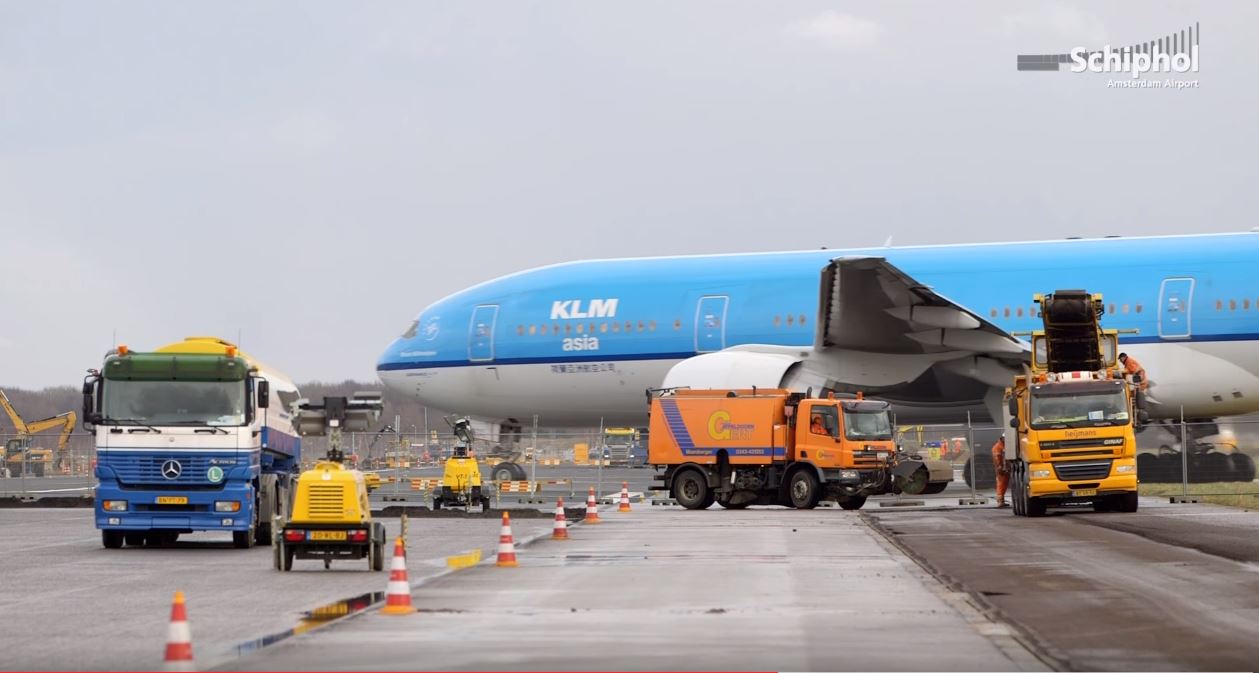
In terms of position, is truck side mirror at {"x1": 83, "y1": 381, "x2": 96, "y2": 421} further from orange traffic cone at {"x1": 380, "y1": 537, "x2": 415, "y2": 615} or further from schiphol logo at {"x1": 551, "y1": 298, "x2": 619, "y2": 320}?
schiphol logo at {"x1": 551, "y1": 298, "x2": 619, "y2": 320}

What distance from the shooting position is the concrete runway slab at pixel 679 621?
1109cm

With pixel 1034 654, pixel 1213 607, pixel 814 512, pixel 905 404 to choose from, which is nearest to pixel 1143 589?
pixel 1213 607

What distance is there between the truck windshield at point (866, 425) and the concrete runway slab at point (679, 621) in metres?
13.7

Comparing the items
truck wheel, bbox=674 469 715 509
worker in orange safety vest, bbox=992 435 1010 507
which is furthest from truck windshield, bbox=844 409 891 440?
truck wheel, bbox=674 469 715 509

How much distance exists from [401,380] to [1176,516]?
65.9 feet

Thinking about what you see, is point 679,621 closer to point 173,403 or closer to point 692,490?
point 173,403

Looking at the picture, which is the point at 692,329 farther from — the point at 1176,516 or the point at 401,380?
the point at 1176,516

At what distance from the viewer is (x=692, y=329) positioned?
3981 cm

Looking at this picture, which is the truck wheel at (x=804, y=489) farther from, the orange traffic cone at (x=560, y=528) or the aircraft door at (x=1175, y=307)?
the orange traffic cone at (x=560, y=528)

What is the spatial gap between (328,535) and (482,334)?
23.1m

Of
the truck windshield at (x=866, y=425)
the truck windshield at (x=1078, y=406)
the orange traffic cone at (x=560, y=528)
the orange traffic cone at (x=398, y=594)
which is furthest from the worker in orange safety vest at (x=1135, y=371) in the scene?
the orange traffic cone at (x=398, y=594)

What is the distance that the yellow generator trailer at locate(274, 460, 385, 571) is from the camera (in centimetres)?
1959

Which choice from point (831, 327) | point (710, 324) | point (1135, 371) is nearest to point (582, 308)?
point (710, 324)

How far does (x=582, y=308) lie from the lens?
41250 millimetres
